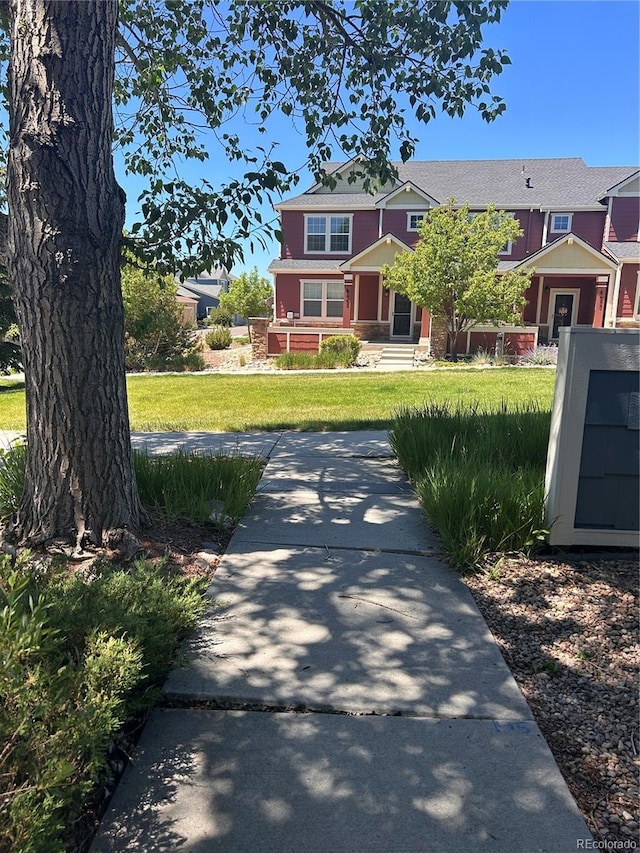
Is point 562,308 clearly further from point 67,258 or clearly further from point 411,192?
point 67,258

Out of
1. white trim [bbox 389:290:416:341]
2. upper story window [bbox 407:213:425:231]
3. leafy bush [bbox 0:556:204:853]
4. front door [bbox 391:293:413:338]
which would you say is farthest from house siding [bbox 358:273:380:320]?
leafy bush [bbox 0:556:204:853]

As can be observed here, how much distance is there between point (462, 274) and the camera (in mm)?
18953

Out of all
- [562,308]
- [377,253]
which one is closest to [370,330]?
[377,253]

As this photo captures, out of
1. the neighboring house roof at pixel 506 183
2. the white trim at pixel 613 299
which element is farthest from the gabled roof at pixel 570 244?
the neighboring house roof at pixel 506 183

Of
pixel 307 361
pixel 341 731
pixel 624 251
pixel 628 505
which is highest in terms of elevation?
pixel 624 251

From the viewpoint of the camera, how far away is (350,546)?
12.7 ft

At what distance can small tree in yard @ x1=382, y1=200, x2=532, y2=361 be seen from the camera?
18.8m

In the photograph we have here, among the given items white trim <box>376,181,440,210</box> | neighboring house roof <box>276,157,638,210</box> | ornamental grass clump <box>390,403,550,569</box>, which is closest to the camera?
Answer: ornamental grass clump <box>390,403,550,569</box>

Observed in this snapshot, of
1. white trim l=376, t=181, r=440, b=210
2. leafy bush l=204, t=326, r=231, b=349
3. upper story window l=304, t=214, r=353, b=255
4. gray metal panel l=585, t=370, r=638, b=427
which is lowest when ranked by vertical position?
leafy bush l=204, t=326, r=231, b=349

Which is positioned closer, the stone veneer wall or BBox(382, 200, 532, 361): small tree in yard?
BBox(382, 200, 532, 361): small tree in yard

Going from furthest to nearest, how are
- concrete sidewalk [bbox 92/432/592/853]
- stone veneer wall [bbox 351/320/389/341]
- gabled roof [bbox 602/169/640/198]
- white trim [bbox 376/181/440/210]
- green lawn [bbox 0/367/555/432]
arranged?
1. stone veneer wall [bbox 351/320/389/341]
2. white trim [bbox 376/181/440/210]
3. gabled roof [bbox 602/169/640/198]
4. green lawn [bbox 0/367/555/432]
5. concrete sidewalk [bbox 92/432/592/853]

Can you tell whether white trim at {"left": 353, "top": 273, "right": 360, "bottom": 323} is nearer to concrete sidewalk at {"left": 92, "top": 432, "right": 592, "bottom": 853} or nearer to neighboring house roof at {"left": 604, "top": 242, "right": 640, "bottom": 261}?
neighboring house roof at {"left": 604, "top": 242, "right": 640, "bottom": 261}

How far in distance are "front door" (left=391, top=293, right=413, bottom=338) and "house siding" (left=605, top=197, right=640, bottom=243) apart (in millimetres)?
9022

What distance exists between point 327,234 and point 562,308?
35.8 feet
